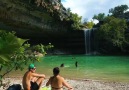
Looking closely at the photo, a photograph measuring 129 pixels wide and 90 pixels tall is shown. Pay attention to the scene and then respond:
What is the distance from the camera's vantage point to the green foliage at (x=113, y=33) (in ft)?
163

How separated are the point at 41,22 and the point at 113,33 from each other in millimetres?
13502

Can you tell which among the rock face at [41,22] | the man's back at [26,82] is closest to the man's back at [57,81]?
the man's back at [26,82]

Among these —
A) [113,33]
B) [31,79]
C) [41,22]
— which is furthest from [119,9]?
[31,79]

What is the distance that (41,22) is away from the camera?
45125 millimetres

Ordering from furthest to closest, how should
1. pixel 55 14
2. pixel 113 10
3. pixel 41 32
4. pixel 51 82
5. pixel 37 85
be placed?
pixel 113 10 → pixel 41 32 → pixel 55 14 → pixel 37 85 → pixel 51 82

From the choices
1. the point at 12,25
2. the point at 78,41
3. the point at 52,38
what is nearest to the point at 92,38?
the point at 78,41

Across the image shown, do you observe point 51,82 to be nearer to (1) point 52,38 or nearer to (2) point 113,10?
(1) point 52,38

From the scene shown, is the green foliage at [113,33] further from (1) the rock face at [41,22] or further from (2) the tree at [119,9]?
(2) the tree at [119,9]

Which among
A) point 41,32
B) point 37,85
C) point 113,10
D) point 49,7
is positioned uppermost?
point 113,10

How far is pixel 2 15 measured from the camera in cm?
3881

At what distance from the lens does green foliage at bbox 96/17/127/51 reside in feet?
163

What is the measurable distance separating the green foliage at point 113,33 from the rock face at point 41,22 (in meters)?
4.18

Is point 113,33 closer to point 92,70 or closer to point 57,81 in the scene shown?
point 92,70

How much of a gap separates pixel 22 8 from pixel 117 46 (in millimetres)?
19816
